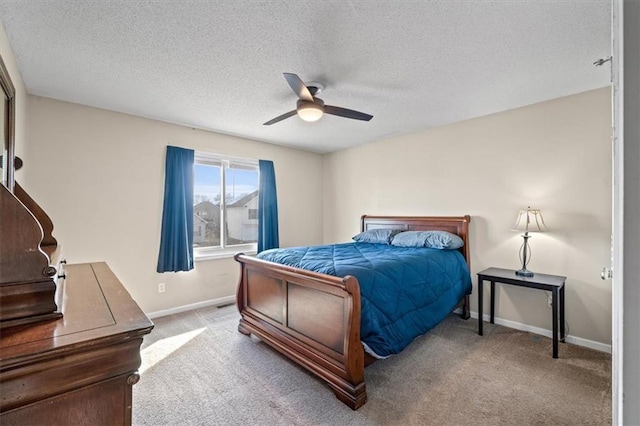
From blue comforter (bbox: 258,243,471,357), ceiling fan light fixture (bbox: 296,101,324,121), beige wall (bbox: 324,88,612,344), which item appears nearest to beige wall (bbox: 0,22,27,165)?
ceiling fan light fixture (bbox: 296,101,324,121)

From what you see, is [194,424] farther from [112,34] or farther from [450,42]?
[450,42]

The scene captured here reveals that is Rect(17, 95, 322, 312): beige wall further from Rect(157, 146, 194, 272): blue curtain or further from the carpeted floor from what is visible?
the carpeted floor

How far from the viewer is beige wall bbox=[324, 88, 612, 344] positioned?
273 cm

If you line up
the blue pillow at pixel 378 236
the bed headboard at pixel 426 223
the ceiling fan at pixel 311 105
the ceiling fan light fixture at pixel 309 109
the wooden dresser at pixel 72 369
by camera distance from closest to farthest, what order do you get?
the wooden dresser at pixel 72 369 < the ceiling fan at pixel 311 105 < the ceiling fan light fixture at pixel 309 109 < the bed headboard at pixel 426 223 < the blue pillow at pixel 378 236

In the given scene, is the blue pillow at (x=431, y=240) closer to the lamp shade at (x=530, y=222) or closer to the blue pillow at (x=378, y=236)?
the blue pillow at (x=378, y=236)

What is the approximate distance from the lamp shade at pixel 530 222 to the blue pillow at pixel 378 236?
147 centimetres

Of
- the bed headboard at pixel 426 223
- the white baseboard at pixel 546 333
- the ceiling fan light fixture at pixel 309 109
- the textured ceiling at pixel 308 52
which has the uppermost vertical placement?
the textured ceiling at pixel 308 52

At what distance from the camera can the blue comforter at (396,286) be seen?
2076 millimetres

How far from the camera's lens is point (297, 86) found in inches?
85.4

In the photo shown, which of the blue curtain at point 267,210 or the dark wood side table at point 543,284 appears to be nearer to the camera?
the dark wood side table at point 543,284

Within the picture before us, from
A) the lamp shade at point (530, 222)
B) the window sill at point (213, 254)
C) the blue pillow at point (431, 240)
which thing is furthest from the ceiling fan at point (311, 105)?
the window sill at point (213, 254)

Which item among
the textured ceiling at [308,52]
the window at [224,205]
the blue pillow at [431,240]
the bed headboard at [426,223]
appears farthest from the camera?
the window at [224,205]

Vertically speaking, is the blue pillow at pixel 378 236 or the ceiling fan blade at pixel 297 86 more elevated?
the ceiling fan blade at pixel 297 86

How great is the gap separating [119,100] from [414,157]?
3.68 m
